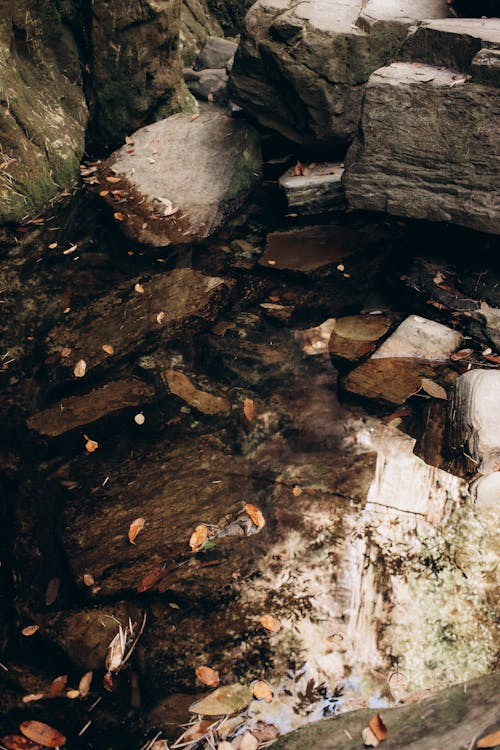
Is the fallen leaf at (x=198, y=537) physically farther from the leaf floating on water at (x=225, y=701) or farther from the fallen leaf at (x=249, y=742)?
the fallen leaf at (x=249, y=742)

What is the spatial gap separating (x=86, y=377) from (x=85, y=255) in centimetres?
165

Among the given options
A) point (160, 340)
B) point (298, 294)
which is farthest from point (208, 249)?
point (160, 340)

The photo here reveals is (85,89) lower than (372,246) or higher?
higher

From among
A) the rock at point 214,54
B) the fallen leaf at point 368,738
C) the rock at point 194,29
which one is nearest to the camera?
the fallen leaf at point 368,738

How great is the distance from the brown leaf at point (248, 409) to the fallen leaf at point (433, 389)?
3.56ft

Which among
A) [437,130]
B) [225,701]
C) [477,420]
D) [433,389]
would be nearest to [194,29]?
[437,130]

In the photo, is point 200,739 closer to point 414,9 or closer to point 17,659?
point 17,659

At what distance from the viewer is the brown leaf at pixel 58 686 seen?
237 centimetres

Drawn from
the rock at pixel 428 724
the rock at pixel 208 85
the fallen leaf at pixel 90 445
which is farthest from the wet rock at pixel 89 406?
the rock at pixel 208 85

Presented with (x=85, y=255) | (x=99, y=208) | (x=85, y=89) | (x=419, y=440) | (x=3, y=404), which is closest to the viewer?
(x=419, y=440)

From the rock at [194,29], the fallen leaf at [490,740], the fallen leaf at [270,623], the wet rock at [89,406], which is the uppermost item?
the rock at [194,29]

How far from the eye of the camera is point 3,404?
369cm

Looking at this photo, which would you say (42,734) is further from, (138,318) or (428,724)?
(138,318)

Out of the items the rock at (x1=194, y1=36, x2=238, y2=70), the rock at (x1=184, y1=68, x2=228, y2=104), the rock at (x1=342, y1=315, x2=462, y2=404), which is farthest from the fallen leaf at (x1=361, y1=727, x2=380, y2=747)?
the rock at (x1=194, y1=36, x2=238, y2=70)
